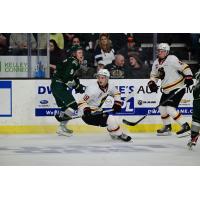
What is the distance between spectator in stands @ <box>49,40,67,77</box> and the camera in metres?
7.26

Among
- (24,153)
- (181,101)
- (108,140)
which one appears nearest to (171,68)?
(181,101)

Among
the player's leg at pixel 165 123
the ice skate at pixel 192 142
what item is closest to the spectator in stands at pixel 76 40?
the player's leg at pixel 165 123

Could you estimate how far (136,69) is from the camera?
289 inches

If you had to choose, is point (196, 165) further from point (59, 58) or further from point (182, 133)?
point (59, 58)

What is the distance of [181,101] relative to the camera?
742cm

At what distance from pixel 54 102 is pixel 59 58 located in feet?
1.25

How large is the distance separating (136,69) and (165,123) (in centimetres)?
53

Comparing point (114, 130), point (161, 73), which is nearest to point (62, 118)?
point (114, 130)

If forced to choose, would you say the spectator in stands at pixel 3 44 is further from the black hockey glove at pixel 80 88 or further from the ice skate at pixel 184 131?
the ice skate at pixel 184 131

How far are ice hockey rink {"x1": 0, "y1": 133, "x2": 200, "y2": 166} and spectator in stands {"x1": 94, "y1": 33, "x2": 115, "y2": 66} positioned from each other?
2.12 feet

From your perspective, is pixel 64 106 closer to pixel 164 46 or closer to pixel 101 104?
pixel 101 104

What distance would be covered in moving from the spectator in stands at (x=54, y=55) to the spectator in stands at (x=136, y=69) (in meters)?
0.55

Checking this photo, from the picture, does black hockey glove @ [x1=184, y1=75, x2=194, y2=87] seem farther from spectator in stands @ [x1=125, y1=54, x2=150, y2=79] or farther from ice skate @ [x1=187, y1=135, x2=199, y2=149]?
ice skate @ [x1=187, y1=135, x2=199, y2=149]

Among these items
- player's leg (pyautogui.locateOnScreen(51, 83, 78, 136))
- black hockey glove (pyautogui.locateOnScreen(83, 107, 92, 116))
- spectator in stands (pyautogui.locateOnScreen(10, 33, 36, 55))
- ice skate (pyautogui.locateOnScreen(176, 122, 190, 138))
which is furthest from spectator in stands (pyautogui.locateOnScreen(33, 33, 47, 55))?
ice skate (pyautogui.locateOnScreen(176, 122, 190, 138))
